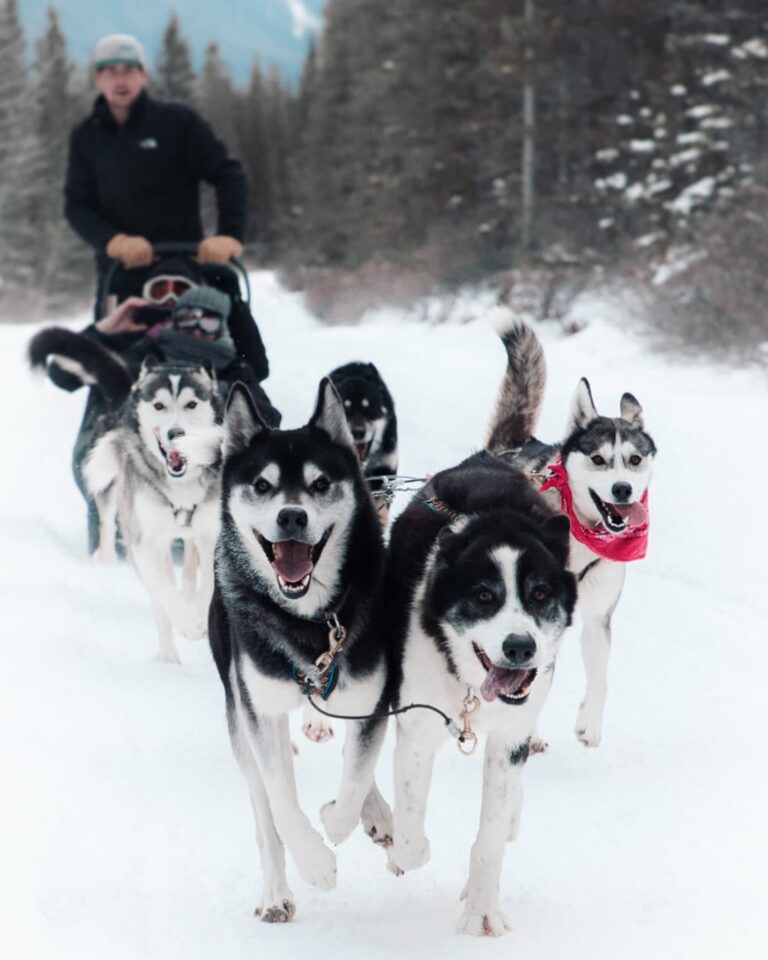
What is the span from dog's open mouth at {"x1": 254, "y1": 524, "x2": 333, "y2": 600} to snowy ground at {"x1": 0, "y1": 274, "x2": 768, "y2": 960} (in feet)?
2.83

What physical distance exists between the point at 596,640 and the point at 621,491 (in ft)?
1.92

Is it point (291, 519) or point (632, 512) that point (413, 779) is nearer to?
point (291, 519)

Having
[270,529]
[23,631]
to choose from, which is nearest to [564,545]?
[270,529]

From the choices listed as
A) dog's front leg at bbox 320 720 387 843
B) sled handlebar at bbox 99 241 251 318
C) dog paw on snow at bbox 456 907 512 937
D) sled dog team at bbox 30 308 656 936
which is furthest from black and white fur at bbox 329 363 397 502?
dog paw on snow at bbox 456 907 512 937

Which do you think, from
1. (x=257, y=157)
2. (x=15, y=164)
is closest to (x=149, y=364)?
(x=15, y=164)

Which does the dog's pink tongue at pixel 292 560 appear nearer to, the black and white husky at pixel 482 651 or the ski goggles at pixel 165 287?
the black and white husky at pixel 482 651

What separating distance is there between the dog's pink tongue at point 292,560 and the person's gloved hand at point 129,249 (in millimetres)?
3607

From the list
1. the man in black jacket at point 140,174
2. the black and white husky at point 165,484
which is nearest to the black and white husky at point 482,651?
the black and white husky at point 165,484

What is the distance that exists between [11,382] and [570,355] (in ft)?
20.8

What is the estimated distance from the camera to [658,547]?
6.12m

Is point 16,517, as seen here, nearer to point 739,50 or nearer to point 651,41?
point 739,50

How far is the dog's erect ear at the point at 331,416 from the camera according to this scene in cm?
308

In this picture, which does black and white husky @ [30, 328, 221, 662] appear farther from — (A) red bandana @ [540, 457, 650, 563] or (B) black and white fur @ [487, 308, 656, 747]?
(A) red bandana @ [540, 457, 650, 563]

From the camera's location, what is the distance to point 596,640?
13.6 feet
